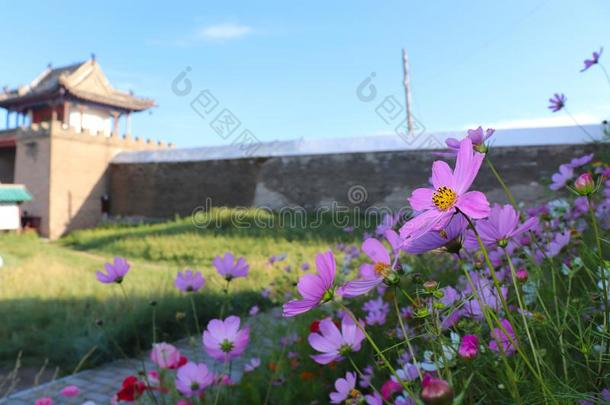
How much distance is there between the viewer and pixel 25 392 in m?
2.69

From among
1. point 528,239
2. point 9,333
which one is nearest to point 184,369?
point 528,239

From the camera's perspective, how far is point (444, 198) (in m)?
0.56

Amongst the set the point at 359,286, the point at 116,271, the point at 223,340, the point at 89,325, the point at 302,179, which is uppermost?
the point at 302,179

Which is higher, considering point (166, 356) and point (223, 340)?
point (223, 340)

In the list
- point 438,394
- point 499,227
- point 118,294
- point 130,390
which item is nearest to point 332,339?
point 499,227

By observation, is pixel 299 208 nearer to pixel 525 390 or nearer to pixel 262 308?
pixel 262 308

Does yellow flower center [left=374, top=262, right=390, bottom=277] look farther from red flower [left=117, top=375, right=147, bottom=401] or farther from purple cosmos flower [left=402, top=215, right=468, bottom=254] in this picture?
red flower [left=117, top=375, right=147, bottom=401]

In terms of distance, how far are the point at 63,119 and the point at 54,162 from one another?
4582 mm

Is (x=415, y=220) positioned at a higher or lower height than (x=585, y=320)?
higher

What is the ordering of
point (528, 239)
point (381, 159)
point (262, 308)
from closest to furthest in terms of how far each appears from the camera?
point (528, 239)
point (262, 308)
point (381, 159)

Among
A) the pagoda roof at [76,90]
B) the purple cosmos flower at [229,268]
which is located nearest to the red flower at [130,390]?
the purple cosmos flower at [229,268]

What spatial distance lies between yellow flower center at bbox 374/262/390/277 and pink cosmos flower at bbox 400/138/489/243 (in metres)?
0.08

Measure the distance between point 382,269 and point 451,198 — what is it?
0.50ft

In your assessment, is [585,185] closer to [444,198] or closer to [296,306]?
[444,198]
